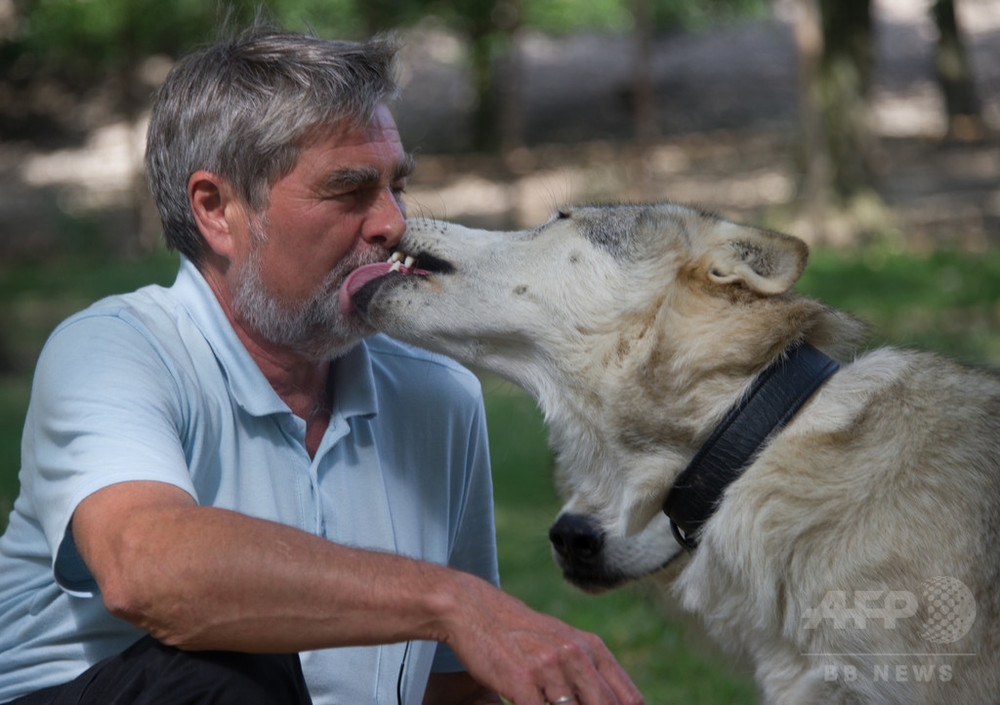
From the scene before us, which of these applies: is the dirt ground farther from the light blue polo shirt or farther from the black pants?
the black pants

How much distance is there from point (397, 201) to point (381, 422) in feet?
2.08

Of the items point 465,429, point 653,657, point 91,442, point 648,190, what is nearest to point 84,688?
point 91,442

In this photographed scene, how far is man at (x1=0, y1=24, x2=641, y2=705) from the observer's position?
204 cm

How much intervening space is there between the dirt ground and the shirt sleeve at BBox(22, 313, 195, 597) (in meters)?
8.24

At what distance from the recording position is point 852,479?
2.44 m

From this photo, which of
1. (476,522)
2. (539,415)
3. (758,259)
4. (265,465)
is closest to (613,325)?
(758,259)

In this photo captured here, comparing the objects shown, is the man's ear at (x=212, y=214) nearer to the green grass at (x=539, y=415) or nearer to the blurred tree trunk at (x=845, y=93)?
the green grass at (x=539, y=415)

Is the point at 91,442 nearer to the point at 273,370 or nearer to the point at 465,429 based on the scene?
the point at 273,370

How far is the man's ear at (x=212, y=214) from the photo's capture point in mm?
2922

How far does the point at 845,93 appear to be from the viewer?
1319 cm

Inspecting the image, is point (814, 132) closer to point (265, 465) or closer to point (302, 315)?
point (302, 315)

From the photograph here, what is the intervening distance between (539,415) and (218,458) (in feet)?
16.5

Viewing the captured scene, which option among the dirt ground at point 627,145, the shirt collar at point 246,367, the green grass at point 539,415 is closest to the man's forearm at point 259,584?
the shirt collar at point 246,367

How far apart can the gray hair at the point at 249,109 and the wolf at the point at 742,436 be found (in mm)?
379
